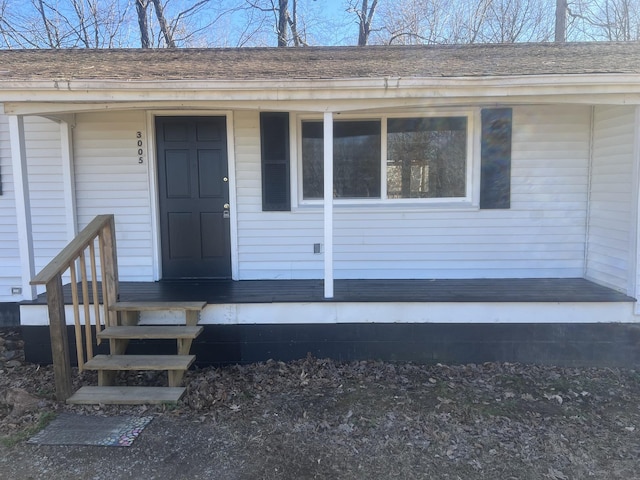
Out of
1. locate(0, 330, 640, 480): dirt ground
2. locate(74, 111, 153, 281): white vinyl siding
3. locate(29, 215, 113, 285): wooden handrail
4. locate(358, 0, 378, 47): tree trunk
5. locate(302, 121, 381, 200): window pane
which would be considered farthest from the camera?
locate(358, 0, 378, 47): tree trunk

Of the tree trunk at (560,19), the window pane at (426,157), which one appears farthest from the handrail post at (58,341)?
the tree trunk at (560,19)

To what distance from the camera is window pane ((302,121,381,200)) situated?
5363mm

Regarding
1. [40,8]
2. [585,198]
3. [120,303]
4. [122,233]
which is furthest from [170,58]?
[40,8]

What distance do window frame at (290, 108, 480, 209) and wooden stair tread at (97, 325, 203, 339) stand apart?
2045mm

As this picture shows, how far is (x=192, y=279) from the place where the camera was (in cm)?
545

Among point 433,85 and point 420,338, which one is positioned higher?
point 433,85

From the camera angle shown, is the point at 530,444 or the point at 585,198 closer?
the point at 530,444

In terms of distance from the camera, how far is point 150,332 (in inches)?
155

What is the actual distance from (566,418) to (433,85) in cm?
287

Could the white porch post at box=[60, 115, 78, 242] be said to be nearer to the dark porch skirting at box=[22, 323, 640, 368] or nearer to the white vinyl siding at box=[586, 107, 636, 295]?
the dark porch skirting at box=[22, 323, 640, 368]

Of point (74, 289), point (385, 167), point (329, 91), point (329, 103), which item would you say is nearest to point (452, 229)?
point (385, 167)

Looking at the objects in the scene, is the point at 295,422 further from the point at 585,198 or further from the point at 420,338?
the point at 585,198

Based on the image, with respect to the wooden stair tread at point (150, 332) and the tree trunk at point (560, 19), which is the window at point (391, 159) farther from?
the tree trunk at point (560, 19)

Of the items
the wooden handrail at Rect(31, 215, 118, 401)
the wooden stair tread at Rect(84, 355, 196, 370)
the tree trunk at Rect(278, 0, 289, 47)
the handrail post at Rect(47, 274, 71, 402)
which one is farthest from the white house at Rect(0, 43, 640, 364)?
the tree trunk at Rect(278, 0, 289, 47)
